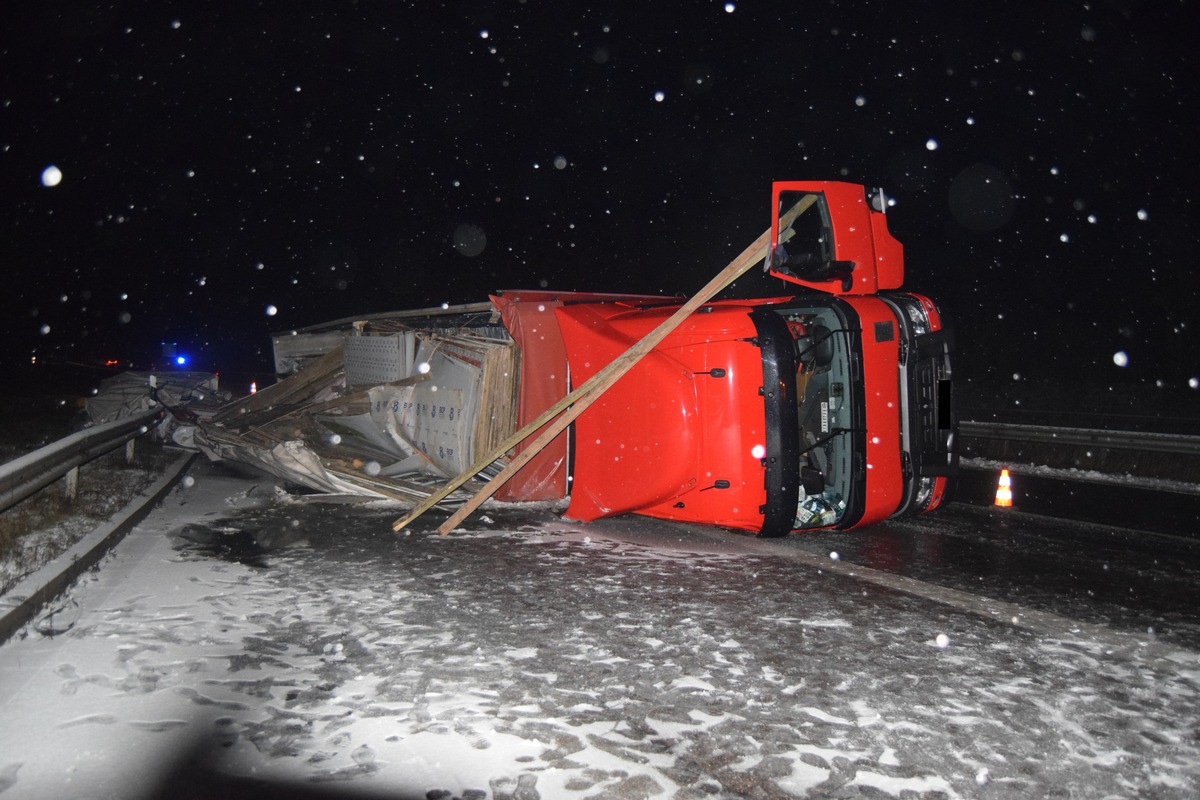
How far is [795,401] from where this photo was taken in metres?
6.65

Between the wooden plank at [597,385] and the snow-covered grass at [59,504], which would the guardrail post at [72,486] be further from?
the wooden plank at [597,385]

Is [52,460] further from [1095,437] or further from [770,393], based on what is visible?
[1095,437]

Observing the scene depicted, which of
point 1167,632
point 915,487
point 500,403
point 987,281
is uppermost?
point 987,281

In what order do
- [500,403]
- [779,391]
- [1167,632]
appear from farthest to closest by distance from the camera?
[500,403]
[779,391]
[1167,632]

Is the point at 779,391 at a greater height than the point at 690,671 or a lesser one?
greater

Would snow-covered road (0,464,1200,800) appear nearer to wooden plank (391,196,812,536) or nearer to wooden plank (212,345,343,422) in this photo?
wooden plank (391,196,812,536)

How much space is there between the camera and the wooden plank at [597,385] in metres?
7.03

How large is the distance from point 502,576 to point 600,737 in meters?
2.61

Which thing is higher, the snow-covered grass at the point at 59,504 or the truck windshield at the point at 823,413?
the truck windshield at the point at 823,413

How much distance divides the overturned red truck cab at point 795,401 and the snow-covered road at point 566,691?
37.1 inches

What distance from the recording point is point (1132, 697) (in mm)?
3934

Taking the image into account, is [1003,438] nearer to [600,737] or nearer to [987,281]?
[600,737]

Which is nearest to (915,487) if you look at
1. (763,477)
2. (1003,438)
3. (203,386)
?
(763,477)

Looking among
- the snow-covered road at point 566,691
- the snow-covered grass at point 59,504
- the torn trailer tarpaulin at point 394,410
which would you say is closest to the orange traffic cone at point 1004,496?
the snow-covered road at point 566,691
